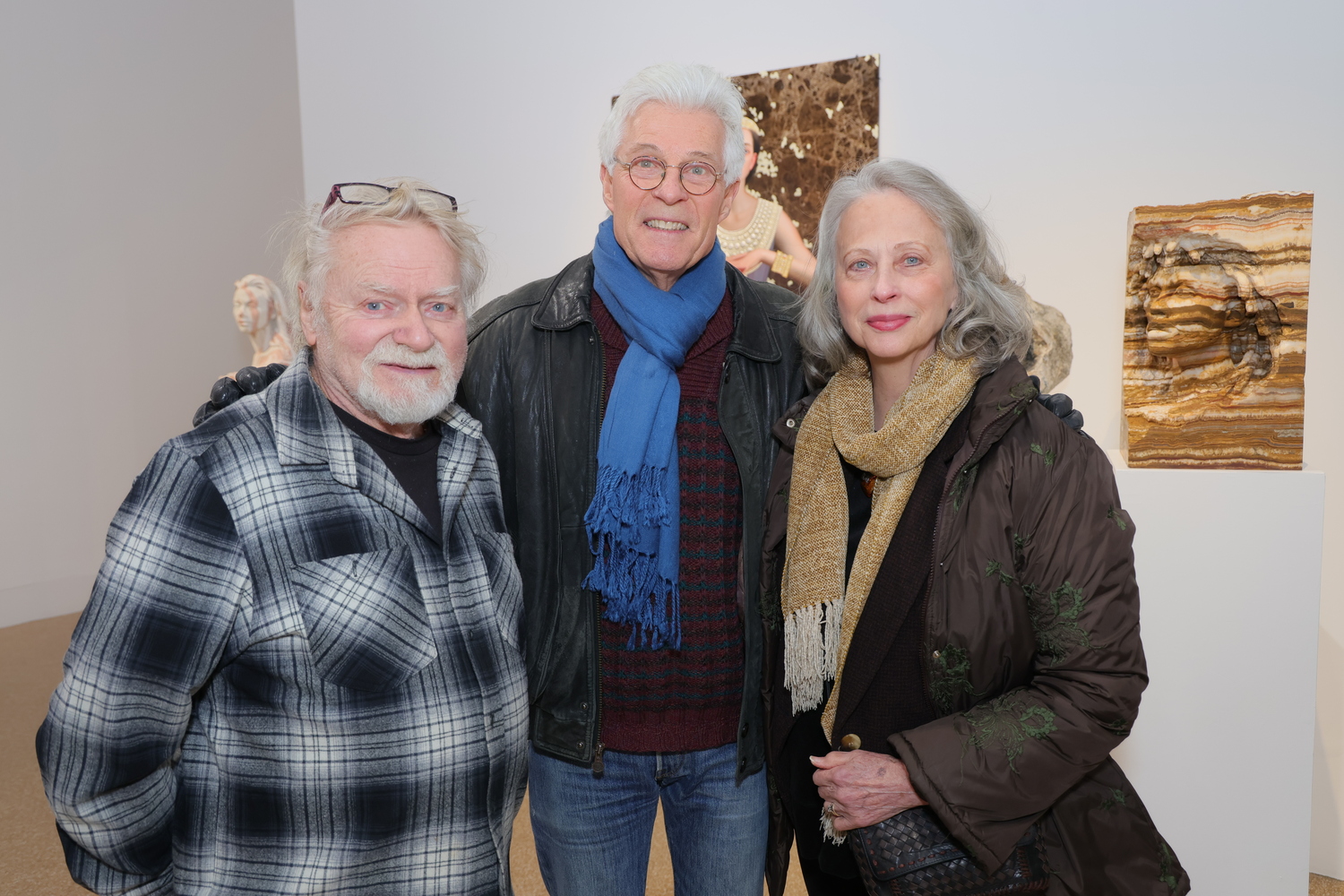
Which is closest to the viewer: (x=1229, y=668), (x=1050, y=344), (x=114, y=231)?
(x=1229, y=668)

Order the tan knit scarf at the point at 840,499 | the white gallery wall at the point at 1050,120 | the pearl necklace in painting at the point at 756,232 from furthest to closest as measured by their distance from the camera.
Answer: the pearl necklace in painting at the point at 756,232 < the white gallery wall at the point at 1050,120 < the tan knit scarf at the point at 840,499

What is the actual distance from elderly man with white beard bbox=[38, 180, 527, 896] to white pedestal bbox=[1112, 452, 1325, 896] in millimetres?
1686

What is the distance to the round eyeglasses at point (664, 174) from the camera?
168 centimetres

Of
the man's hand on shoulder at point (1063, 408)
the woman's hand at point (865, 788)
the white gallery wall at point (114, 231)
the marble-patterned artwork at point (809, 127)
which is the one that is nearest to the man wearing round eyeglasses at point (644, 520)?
the woman's hand at point (865, 788)

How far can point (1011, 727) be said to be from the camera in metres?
1.32

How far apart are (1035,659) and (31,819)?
3248mm

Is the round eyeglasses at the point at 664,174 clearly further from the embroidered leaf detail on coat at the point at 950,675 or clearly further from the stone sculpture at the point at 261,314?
the stone sculpture at the point at 261,314

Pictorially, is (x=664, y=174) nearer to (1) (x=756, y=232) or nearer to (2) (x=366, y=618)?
(2) (x=366, y=618)

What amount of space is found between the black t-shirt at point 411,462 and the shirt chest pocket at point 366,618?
10 centimetres

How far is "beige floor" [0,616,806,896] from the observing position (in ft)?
8.87


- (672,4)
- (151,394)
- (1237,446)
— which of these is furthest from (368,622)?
(151,394)

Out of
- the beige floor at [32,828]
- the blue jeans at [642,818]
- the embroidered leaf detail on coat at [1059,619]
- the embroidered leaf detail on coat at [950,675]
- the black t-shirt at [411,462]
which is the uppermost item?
the black t-shirt at [411,462]

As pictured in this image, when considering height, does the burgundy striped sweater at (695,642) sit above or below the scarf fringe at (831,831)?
above

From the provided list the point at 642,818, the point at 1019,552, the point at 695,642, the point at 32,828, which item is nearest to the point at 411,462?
the point at 695,642
